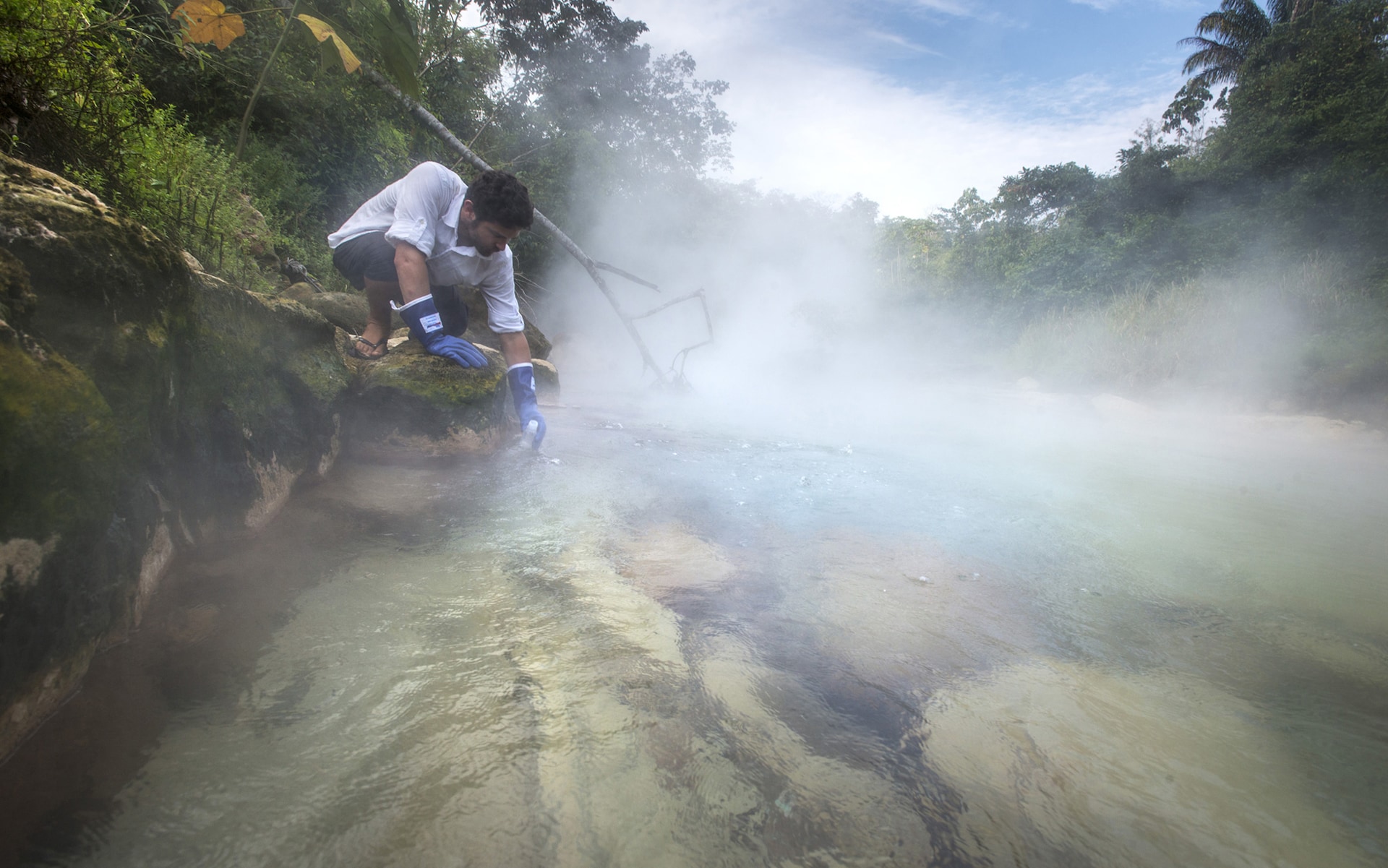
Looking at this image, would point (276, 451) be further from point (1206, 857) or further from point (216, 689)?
point (1206, 857)

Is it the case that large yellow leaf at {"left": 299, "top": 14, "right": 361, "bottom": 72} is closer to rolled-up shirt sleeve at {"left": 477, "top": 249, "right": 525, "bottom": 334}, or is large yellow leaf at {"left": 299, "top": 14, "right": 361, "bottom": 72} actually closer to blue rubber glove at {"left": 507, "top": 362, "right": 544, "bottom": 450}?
rolled-up shirt sleeve at {"left": 477, "top": 249, "right": 525, "bottom": 334}

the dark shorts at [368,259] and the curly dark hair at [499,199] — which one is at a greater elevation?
the curly dark hair at [499,199]

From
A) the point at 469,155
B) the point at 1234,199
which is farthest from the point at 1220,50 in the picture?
the point at 469,155

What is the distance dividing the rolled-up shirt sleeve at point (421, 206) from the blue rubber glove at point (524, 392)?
80 centimetres

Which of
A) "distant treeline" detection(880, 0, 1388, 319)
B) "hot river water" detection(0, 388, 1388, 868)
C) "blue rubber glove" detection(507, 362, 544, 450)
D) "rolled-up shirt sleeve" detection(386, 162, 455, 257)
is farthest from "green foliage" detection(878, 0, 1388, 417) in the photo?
"rolled-up shirt sleeve" detection(386, 162, 455, 257)

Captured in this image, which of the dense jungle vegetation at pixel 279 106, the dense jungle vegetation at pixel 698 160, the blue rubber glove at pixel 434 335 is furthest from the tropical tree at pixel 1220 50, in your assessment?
the blue rubber glove at pixel 434 335

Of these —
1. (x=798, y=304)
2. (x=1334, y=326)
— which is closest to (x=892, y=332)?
(x=798, y=304)

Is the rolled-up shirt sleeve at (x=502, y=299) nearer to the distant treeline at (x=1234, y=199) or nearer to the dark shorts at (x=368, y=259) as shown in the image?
the dark shorts at (x=368, y=259)

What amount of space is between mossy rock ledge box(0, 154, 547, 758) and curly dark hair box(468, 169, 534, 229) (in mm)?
1060

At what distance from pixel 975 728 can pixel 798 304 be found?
13.7m

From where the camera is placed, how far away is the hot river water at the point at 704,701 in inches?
38.6

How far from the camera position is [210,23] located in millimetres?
2305

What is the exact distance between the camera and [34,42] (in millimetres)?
2002

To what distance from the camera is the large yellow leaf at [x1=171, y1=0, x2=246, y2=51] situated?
2.27 metres
